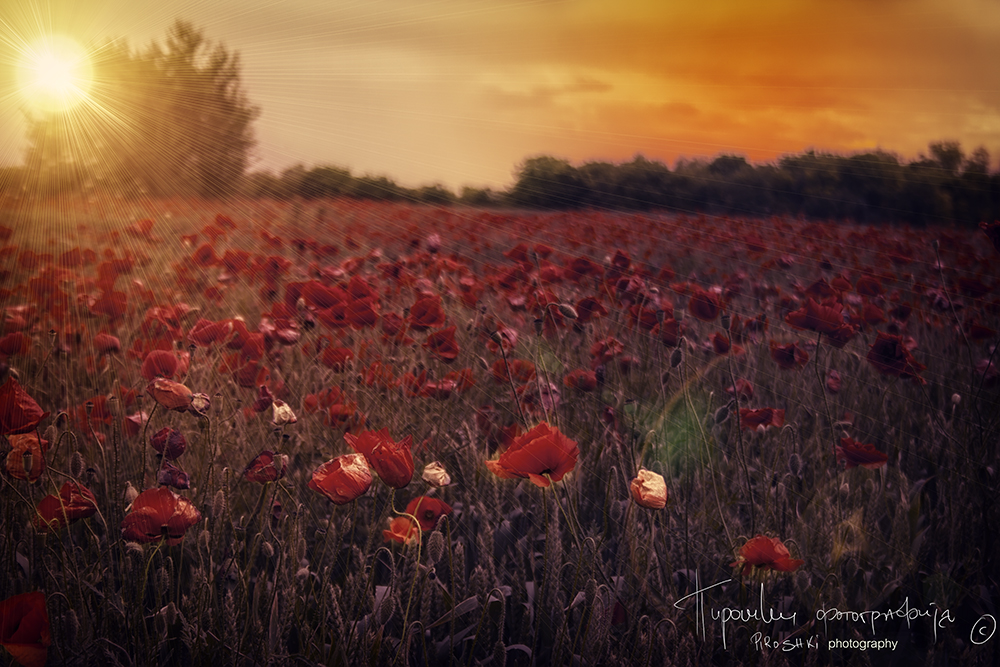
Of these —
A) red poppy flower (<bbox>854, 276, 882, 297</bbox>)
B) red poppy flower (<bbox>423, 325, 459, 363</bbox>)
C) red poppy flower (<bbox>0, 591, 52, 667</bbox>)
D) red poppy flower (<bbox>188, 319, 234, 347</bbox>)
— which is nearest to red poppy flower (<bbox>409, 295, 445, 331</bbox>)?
red poppy flower (<bbox>423, 325, 459, 363</bbox>)

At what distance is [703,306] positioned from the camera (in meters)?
2.33

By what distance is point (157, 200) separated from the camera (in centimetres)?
633

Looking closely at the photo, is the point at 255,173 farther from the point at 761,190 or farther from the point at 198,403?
the point at 761,190

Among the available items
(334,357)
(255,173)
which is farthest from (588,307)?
(255,173)

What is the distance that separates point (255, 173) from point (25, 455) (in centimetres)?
536

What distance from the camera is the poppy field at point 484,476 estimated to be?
1.16m

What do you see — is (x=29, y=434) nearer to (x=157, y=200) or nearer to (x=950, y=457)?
(x=950, y=457)

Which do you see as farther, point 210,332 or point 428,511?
point 210,332

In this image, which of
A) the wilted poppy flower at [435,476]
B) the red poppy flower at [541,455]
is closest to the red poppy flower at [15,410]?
the wilted poppy flower at [435,476]

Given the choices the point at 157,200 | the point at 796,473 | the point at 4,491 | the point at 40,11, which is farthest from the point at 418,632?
the point at 157,200

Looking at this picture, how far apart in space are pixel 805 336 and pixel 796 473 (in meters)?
2.03

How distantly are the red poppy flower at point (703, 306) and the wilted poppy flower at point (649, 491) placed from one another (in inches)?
50.4

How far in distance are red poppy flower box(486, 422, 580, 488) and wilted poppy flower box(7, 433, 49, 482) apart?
A: 898mm

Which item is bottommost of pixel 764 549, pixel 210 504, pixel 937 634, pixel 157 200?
pixel 937 634
